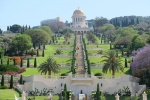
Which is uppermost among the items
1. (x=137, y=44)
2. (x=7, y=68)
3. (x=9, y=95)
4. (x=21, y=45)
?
(x=137, y=44)

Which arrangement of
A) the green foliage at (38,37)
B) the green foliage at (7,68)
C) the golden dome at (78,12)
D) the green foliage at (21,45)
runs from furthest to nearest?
the golden dome at (78,12), the green foliage at (38,37), the green foliage at (21,45), the green foliage at (7,68)

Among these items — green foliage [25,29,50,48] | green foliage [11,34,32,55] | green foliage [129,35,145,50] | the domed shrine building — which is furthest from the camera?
the domed shrine building

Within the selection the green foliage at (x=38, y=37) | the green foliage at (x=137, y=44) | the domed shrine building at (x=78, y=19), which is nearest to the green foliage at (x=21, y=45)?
the green foliage at (x=38, y=37)

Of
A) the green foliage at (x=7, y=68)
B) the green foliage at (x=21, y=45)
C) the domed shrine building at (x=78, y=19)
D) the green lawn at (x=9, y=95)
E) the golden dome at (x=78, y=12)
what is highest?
the golden dome at (x=78, y=12)

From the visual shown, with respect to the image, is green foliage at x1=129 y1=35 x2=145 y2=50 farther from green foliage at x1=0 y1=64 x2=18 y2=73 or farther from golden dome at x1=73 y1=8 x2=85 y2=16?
golden dome at x1=73 y1=8 x2=85 y2=16

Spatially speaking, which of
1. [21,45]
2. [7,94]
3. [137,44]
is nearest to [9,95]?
[7,94]

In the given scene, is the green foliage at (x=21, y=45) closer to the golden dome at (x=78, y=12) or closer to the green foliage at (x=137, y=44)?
the green foliage at (x=137, y=44)

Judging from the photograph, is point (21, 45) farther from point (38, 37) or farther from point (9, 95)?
point (9, 95)

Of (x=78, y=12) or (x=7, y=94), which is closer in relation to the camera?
(x=7, y=94)

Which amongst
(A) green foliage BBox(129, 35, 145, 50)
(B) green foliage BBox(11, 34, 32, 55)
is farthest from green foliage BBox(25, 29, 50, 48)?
(A) green foliage BBox(129, 35, 145, 50)

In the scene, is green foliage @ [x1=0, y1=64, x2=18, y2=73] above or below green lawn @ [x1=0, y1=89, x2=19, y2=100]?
above

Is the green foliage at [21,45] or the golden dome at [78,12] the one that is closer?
the green foliage at [21,45]

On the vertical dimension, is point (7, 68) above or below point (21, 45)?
below

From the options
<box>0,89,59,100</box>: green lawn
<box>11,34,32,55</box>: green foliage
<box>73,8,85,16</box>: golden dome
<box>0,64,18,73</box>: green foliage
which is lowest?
<box>0,89,59,100</box>: green lawn
